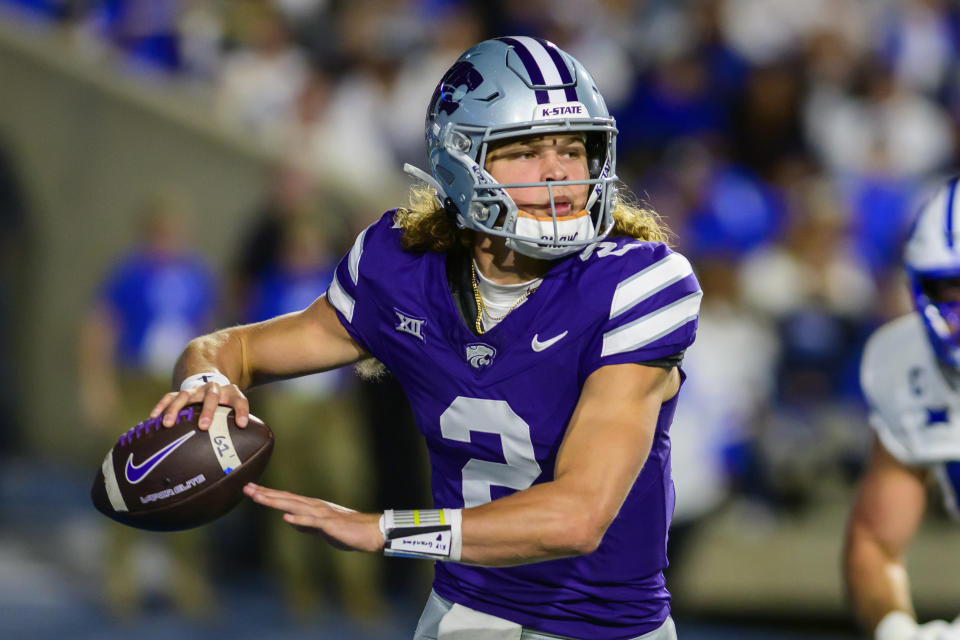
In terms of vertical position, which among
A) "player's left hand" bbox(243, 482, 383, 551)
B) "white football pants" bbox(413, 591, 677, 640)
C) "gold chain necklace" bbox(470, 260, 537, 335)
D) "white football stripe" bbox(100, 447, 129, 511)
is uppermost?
"gold chain necklace" bbox(470, 260, 537, 335)

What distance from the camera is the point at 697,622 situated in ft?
18.7

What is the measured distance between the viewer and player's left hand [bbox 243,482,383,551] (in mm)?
2012

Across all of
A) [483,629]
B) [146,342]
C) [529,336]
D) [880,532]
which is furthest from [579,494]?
[146,342]

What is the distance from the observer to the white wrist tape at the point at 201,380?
238cm

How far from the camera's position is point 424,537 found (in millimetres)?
2031

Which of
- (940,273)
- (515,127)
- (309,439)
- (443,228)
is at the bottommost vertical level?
(309,439)

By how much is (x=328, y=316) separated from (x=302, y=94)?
183 inches

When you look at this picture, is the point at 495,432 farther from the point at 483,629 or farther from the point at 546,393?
the point at 483,629

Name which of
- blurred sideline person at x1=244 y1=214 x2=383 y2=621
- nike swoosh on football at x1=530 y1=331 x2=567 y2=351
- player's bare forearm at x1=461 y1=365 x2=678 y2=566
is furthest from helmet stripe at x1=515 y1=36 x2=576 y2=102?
blurred sideline person at x1=244 y1=214 x2=383 y2=621

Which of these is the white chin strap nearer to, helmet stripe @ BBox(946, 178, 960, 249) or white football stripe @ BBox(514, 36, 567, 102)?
white football stripe @ BBox(514, 36, 567, 102)

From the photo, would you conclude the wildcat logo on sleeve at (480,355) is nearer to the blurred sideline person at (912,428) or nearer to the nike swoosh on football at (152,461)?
→ the nike swoosh on football at (152,461)

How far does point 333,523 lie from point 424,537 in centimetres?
15

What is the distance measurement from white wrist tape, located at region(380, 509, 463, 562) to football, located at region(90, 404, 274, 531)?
0.40 m

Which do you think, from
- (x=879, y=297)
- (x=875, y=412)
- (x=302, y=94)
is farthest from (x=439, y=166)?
(x=302, y=94)
